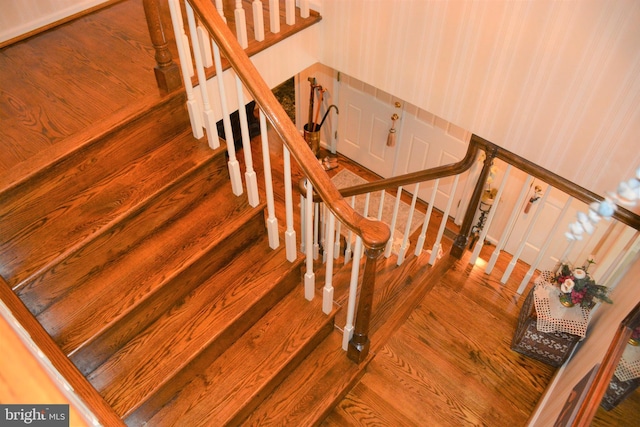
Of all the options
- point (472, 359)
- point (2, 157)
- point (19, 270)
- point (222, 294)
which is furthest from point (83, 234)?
point (472, 359)

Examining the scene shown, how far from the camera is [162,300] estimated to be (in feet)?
6.72

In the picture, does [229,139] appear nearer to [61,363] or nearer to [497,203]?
Answer: [61,363]

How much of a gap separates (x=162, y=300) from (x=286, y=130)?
95cm

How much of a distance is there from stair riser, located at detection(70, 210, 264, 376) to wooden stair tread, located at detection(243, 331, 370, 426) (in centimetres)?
63

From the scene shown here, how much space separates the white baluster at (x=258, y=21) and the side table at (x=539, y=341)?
214 cm

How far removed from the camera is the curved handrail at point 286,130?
1.70 meters

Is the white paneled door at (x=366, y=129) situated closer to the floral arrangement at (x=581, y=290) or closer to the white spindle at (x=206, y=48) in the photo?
the white spindle at (x=206, y=48)

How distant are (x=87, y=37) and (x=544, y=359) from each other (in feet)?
10.0

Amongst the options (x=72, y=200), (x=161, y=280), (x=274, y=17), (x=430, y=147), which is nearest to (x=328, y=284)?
(x=161, y=280)

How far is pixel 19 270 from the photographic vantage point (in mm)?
1819

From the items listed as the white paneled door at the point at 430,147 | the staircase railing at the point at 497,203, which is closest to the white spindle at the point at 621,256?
the staircase railing at the point at 497,203

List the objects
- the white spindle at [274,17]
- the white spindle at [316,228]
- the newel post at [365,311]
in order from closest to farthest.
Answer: the newel post at [365,311] → the white spindle at [274,17] → the white spindle at [316,228]

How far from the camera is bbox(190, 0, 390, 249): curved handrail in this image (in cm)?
170

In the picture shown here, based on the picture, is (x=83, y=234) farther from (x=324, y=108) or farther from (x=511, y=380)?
(x=324, y=108)
